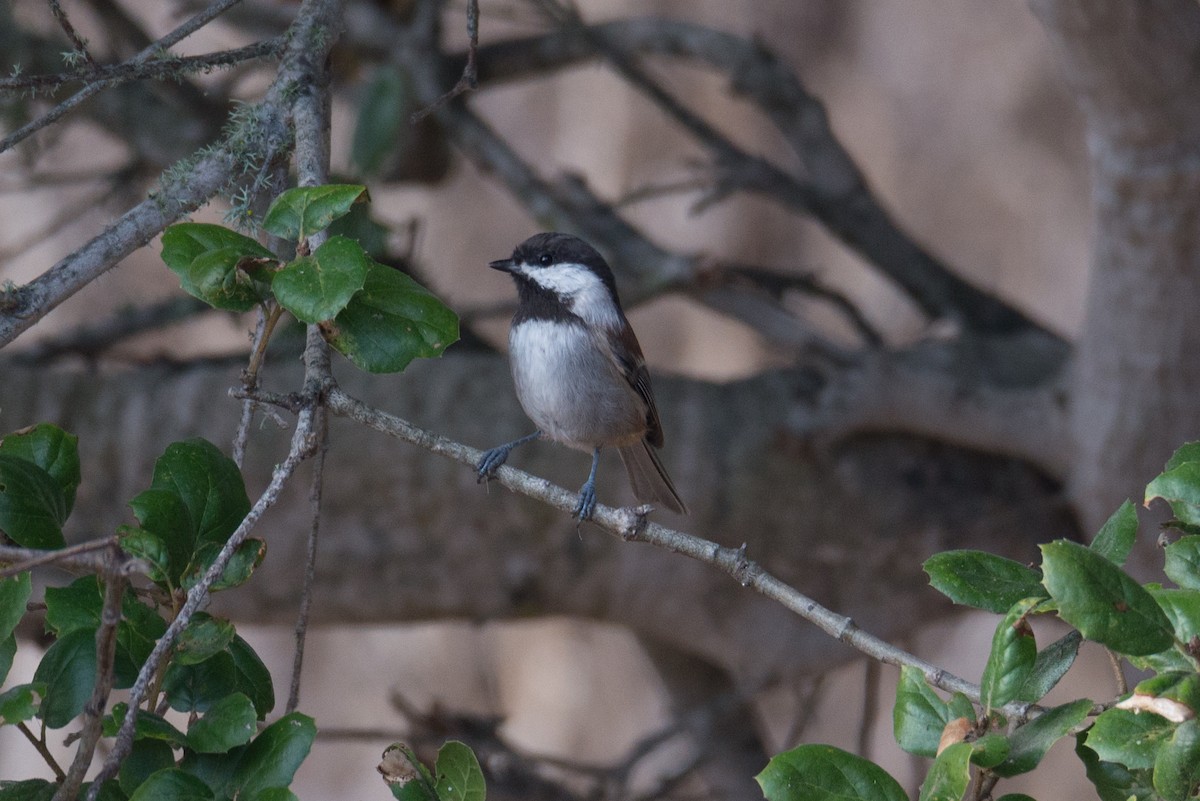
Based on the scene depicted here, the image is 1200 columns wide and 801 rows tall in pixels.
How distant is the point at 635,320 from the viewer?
9523mm

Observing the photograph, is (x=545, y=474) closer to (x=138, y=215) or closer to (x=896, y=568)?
(x=896, y=568)

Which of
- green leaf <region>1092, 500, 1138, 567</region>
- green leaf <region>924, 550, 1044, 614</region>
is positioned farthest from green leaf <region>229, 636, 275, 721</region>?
green leaf <region>1092, 500, 1138, 567</region>

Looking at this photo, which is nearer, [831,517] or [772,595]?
[772,595]

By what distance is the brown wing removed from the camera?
338cm

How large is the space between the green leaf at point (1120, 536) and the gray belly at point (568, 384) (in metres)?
1.75

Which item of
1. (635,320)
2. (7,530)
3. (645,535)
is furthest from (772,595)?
(635,320)

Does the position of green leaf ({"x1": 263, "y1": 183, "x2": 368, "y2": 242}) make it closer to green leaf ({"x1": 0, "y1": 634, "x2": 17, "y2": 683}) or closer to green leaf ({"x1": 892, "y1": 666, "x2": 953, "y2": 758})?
green leaf ({"x1": 0, "y1": 634, "x2": 17, "y2": 683})

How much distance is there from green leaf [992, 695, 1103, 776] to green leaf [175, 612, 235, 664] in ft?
3.48

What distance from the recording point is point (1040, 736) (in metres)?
1.53

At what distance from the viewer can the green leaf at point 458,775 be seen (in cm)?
177

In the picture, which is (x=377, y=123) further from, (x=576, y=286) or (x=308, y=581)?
(x=308, y=581)

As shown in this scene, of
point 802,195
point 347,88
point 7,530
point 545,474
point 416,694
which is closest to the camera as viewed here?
point 7,530

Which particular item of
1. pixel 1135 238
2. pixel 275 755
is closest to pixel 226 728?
pixel 275 755

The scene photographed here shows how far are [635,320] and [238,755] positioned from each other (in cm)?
797
